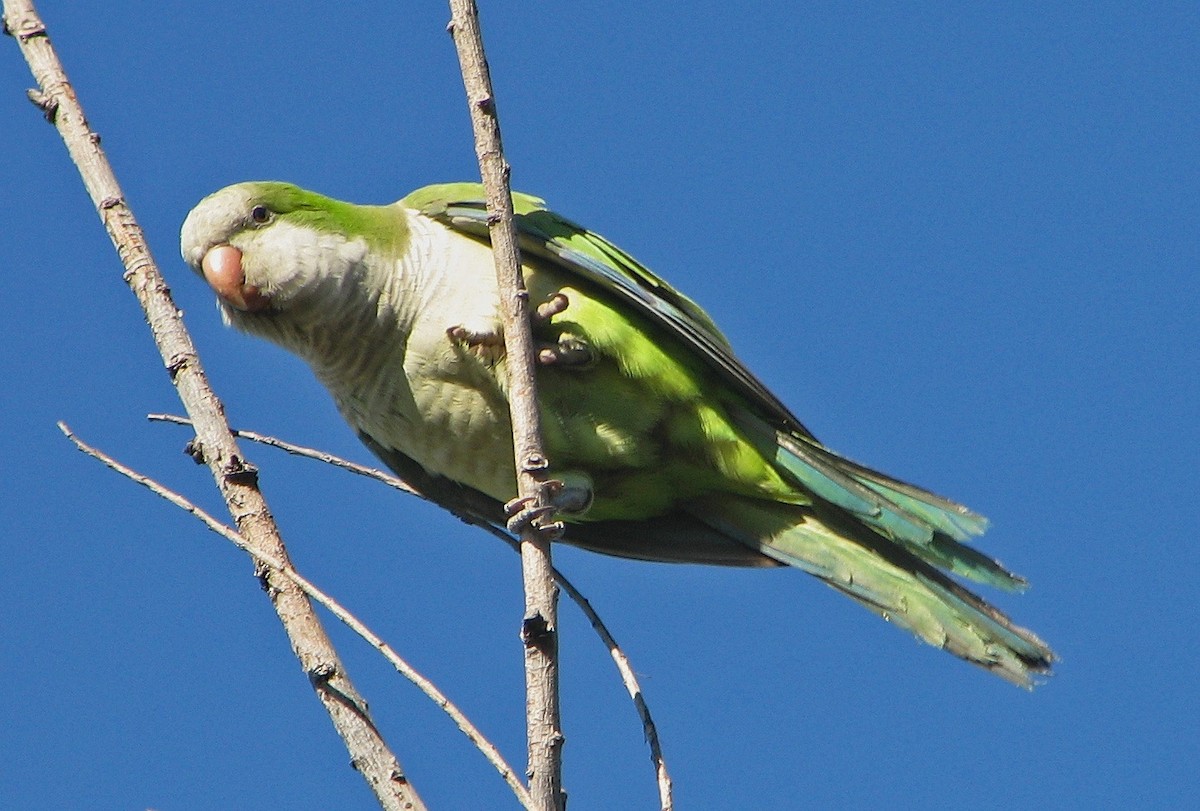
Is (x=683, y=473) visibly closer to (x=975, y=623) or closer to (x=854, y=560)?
(x=854, y=560)


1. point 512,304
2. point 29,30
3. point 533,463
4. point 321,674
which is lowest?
point 321,674

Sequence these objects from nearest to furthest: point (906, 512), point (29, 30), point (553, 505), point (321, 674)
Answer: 1. point (321, 674)
2. point (29, 30)
3. point (553, 505)
4. point (906, 512)

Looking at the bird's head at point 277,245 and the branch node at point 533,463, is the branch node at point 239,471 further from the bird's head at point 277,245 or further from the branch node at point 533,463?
the bird's head at point 277,245

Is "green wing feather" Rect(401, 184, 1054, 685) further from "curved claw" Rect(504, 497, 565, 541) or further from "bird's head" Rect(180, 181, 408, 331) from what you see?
"curved claw" Rect(504, 497, 565, 541)

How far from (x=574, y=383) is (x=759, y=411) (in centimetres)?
80

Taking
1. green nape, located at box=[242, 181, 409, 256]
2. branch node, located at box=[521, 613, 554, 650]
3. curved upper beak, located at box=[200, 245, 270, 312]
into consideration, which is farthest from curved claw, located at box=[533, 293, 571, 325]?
branch node, located at box=[521, 613, 554, 650]

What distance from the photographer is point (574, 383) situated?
470 cm

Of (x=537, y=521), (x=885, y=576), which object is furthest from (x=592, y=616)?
(x=885, y=576)

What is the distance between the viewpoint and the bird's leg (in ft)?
10.8

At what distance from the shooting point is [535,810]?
2561mm

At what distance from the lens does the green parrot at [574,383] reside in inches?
183

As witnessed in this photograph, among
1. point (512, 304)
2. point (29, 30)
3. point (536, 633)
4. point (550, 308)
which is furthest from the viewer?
point (550, 308)

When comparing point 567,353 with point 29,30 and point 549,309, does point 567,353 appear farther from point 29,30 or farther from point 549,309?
point 29,30

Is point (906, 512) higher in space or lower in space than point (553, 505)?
higher
